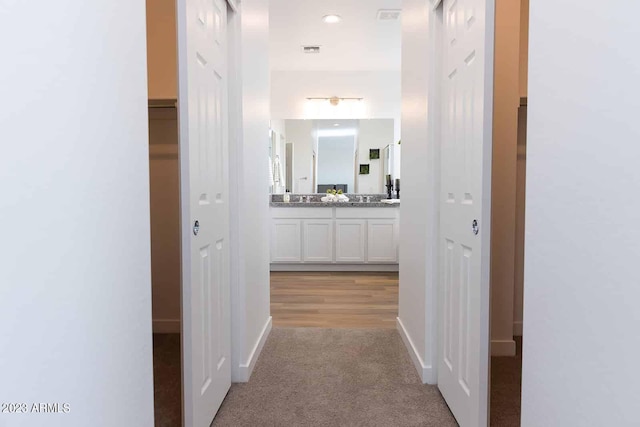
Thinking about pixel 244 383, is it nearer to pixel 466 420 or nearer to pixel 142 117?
pixel 466 420

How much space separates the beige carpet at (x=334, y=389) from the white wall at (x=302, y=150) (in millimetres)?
3414

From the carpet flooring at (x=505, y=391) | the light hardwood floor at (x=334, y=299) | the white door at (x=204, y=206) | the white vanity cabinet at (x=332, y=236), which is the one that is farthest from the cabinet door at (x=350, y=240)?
the white door at (x=204, y=206)

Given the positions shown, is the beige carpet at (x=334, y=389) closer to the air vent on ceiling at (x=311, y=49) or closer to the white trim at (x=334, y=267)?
the white trim at (x=334, y=267)

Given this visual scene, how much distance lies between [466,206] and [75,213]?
1452 millimetres

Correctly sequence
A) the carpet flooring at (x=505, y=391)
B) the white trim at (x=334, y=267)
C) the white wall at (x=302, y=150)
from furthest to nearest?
the white wall at (x=302, y=150), the white trim at (x=334, y=267), the carpet flooring at (x=505, y=391)

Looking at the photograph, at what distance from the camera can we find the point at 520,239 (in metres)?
2.99

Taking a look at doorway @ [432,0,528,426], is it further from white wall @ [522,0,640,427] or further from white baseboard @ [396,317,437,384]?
white wall @ [522,0,640,427]

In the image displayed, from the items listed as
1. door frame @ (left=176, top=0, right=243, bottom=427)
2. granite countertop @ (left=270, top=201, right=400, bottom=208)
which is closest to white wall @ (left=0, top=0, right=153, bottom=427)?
door frame @ (left=176, top=0, right=243, bottom=427)

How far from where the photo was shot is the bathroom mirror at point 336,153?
6.06 meters

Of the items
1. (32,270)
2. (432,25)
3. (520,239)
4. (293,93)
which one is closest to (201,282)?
(32,270)

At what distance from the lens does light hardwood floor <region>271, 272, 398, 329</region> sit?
3.43 m

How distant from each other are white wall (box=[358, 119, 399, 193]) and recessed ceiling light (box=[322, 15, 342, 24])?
202 centimetres

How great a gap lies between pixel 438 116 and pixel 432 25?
50 centimetres

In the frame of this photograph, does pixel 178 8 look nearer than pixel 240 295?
Yes
